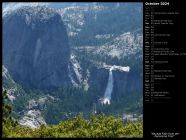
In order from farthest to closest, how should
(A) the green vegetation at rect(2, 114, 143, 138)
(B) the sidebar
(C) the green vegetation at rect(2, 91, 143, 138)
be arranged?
(C) the green vegetation at rect(2, 91, 143, 138) < (A) the green vegetation at rect(2, 114, 143, 138) < (B) the sidebar

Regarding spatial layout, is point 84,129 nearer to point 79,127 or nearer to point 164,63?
point 79,127

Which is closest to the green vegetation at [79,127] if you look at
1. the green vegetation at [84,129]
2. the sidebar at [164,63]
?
the green vegetation at [84,129]

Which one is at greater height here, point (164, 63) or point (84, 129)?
point (164, 63)

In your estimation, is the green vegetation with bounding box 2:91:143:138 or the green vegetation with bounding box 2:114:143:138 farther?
the green vegetation with bounding box 2:91:143:138

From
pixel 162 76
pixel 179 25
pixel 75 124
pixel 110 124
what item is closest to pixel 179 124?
pixel 162 76

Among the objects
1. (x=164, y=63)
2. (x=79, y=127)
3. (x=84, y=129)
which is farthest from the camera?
(x=79, y=127)

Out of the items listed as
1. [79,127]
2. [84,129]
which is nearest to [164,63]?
[84,129]

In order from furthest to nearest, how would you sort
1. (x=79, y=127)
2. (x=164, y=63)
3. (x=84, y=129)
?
(x=79, y=127), (x=84, y=129), (x=164, y=63)

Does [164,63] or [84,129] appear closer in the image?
[164,63]

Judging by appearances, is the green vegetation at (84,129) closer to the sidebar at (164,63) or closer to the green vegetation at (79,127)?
the green vegetation at (79,127)

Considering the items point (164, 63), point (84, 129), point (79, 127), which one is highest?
point (164, 63)

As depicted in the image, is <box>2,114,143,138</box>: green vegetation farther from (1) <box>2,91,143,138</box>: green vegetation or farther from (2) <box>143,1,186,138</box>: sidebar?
(2) <box>143,1,186,138</box>: sidebar

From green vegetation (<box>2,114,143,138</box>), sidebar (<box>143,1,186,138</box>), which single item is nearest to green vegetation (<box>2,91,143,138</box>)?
green vegetation (<box>2,114,143,138</box>)
